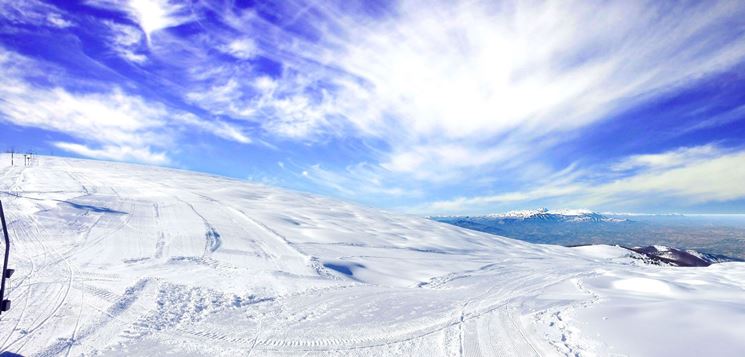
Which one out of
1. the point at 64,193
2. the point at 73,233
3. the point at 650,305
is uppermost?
the point at 64,193

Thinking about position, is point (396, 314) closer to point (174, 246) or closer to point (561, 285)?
point (561, 285)

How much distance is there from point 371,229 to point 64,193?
20.4 m

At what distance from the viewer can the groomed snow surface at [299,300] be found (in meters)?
6.46

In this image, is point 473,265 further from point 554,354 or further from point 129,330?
point 129,330

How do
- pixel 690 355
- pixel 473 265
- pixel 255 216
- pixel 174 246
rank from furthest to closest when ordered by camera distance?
pixel 255 216, pixel 473 265, pixel 174 246, pixel 690 355

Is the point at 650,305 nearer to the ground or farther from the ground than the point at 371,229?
nearer to the ground

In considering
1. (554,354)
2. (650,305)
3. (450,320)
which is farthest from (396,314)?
(650,305)

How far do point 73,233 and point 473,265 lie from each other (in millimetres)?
17211

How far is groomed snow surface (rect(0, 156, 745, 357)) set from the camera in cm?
646

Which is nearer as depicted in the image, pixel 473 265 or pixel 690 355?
pixel 690 355

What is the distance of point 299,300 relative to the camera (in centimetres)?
906

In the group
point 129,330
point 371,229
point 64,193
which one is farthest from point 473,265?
point 64,193

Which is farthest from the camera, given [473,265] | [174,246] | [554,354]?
[473,265]

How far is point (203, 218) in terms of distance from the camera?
19.5 meters
